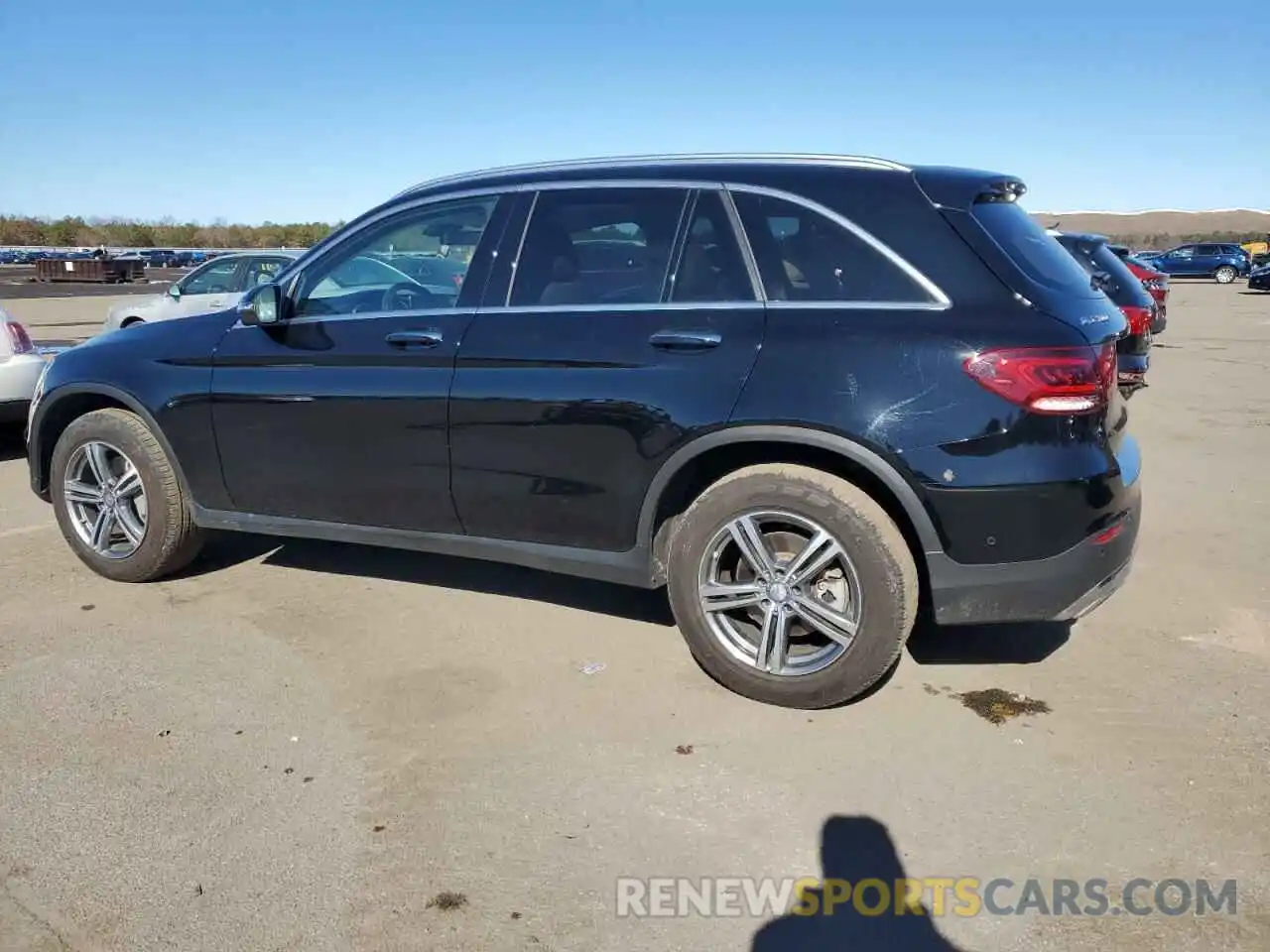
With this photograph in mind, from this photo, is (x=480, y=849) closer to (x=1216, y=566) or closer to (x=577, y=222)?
(x=577, y=222)

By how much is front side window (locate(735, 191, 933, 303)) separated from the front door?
113cm

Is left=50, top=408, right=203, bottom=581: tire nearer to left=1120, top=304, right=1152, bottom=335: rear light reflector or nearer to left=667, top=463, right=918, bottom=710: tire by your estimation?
left=667, top=463, right=918, bottom=710: tire

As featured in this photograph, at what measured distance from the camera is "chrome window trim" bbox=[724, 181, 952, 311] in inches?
132

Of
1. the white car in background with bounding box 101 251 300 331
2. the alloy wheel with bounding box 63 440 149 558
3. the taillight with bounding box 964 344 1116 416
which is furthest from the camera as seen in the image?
the white car in background with bounding box 101 251 300 331

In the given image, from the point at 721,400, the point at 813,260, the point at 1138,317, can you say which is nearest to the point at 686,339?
the point at 721,400

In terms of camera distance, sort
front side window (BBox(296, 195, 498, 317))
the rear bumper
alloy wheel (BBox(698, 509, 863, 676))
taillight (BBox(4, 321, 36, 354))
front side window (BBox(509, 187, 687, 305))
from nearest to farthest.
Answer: the rear bumper → alloy wheel (BBox(698, 509, 863, 676)) → front side window (BBox(509, 187, 687, 305)) → front side window (BBox(296, 195, 498, 317)) → taillight (BBox(4, 321, 36, 354))

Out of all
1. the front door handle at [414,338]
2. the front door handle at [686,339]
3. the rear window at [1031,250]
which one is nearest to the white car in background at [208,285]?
the front door handle at [414,338]

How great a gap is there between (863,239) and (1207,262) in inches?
1825

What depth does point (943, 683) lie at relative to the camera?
3877 mm

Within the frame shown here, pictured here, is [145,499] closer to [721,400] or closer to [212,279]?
[721,400]

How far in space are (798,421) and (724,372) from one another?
1.05 ft

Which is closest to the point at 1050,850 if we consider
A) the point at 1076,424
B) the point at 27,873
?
the point at 1076,424

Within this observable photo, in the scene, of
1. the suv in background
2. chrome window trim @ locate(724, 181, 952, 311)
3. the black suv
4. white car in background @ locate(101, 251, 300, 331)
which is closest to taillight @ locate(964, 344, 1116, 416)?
the black suv

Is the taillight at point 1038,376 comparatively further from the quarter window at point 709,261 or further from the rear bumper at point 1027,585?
the quarter window at point 709,261
